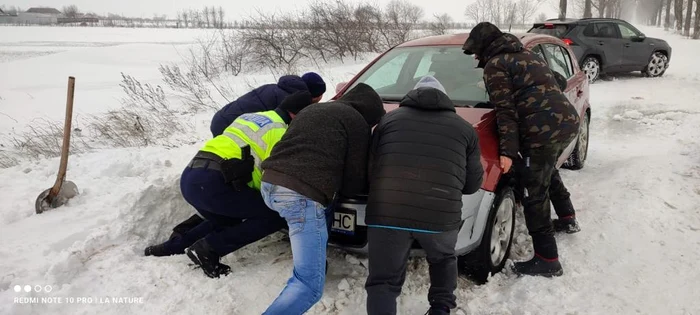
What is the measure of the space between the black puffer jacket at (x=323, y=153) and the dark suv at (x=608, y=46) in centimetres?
1107

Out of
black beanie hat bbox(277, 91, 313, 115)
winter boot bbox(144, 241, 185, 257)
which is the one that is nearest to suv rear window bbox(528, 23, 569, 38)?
black beanie hat bbox(277, 91, 313, 115)

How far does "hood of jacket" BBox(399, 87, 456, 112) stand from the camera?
7.90ft

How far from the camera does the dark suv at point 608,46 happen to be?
12.1 m

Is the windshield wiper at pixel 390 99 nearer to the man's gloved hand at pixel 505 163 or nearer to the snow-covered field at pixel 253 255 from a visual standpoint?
the man's gloved hand at pixel 505 163

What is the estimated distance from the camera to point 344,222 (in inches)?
111

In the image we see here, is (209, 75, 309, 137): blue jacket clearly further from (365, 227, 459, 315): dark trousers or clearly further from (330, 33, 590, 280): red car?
(365, 227, 459, 315): dark trousers

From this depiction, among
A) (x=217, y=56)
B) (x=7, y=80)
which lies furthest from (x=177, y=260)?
(x=7, y=80)

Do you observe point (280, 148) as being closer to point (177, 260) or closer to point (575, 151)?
point (177, 260)

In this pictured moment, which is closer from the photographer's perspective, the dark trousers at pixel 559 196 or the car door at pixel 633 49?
the dark trousers at pixel 559 196

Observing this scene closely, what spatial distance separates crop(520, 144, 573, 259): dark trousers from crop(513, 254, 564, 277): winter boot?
0.12 feet

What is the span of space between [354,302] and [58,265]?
1.89m

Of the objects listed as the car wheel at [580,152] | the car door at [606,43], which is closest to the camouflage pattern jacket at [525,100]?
the car wheel at [580,152]

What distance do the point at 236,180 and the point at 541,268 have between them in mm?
2173

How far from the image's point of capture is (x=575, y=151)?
518 cm
